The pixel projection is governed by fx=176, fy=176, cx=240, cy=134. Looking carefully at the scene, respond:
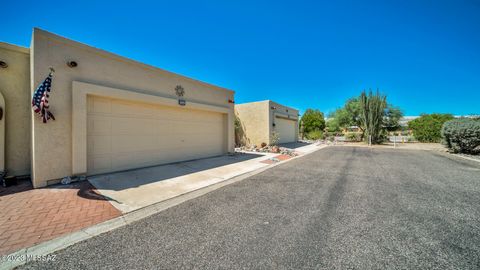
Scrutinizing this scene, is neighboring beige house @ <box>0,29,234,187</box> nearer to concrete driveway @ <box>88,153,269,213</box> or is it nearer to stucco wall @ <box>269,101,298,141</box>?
concrete driveway @ <box>88,153,269,213</box>

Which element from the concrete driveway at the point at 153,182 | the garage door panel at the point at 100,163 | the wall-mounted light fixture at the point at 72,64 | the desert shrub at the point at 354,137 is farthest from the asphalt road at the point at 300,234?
the desert shrub at the point at 354,137

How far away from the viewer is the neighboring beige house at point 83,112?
15.0 ft

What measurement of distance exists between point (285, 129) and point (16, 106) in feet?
56.2

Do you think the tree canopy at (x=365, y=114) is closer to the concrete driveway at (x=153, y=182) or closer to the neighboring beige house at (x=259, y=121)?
the neighboring beige house at (x=259, y=121)

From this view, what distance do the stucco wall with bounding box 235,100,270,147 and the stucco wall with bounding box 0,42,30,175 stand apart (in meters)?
12.2

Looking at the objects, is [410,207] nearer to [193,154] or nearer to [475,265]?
[475,265]

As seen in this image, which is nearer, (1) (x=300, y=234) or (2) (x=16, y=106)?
(1) (x=300, y=234)

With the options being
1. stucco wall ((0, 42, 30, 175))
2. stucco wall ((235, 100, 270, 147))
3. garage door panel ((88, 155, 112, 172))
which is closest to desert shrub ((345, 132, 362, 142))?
stucco wall ((235, 100, 270, 147))

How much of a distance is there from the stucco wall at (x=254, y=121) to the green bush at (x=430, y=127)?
2078 centimetres

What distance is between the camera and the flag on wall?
13.8ft

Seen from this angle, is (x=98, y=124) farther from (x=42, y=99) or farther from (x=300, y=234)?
(x=300, y=234)

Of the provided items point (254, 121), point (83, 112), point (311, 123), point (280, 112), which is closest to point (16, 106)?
point (83, 112)

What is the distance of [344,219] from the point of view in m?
3.06

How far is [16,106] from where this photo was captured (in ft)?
16.2
